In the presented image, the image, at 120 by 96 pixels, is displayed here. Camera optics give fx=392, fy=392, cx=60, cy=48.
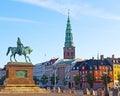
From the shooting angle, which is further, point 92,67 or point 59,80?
point 59,80

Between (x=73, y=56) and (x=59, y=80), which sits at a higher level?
(x=73, y=56)

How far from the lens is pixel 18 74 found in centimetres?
5572

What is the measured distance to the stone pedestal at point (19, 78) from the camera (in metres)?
55.0

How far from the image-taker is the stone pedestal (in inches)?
2167

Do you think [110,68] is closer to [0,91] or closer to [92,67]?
[92,67]

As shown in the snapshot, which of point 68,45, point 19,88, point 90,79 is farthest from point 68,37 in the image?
point 19,88

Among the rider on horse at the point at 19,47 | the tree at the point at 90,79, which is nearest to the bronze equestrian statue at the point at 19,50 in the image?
the rider on horse at the point at 19,47

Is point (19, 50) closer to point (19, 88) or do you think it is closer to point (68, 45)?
point (19, 88)

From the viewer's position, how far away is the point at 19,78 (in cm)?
5562

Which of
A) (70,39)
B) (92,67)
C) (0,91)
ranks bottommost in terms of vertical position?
(0,91)

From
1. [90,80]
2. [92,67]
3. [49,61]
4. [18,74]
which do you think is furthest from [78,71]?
[18,74]

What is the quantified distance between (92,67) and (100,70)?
11.6 feet

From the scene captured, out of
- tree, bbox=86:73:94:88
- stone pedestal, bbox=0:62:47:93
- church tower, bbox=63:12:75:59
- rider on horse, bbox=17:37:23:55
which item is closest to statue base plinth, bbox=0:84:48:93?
stone pedestal, bbox=0:62:47:93

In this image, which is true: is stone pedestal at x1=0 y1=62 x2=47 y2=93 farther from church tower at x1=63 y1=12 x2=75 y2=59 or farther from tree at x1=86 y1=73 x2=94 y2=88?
church tower at x1=63 y1=12 x2=75 y2=59
